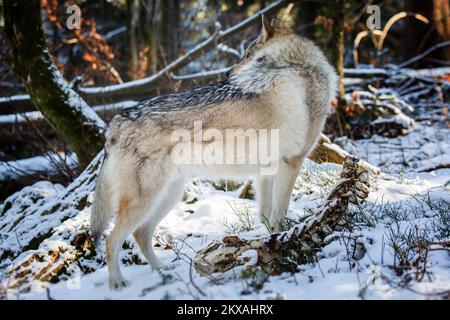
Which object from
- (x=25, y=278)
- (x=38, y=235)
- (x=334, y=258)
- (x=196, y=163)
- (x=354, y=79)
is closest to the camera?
(x=334, y=258)

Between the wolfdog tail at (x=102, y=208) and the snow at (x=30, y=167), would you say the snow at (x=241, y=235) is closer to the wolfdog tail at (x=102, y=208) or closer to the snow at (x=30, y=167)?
the wolfdog tail at (x=102, y=208)

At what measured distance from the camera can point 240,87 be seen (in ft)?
11.3

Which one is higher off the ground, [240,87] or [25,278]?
[240,87]

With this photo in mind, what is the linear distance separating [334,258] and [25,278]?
2.40m

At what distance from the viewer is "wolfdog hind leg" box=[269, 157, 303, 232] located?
11.5 ft

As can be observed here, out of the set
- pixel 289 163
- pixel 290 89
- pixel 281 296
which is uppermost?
pixel 290 89

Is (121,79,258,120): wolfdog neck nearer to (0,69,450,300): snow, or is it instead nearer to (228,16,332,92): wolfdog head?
(228,16,332,92): wolfdog head

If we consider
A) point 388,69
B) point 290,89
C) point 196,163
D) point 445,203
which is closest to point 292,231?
point 196,163

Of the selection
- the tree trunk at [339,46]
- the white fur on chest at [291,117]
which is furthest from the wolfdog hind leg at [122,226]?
the tree trunk at [339,46]

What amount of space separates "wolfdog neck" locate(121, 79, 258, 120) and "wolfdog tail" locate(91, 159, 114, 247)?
0.56 meters

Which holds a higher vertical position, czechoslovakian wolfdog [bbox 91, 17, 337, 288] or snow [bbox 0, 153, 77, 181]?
czechoslovakian wolfdog [bbox 91, 17, 337, 288]

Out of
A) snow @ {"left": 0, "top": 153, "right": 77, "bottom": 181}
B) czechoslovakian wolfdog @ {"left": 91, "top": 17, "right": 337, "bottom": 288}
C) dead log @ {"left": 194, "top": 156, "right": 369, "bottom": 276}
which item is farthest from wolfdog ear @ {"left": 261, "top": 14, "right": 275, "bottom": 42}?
snow @ {"left": 0, "top": 153, "right": 77, "bottom": 181}

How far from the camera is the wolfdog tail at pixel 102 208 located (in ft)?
10.2

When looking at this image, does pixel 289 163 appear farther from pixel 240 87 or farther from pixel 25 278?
pixel 25 278
